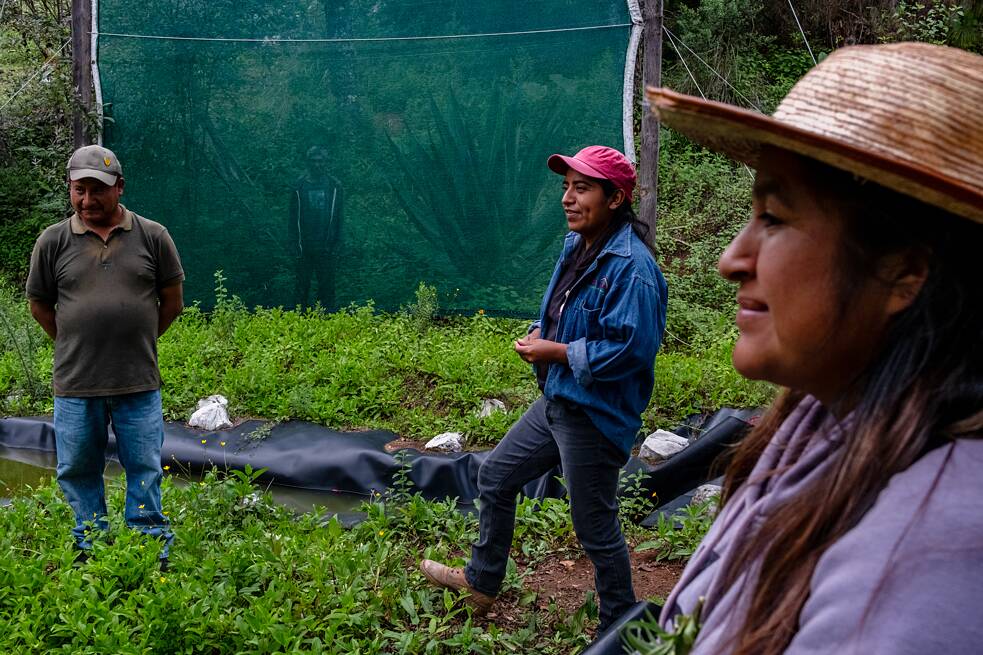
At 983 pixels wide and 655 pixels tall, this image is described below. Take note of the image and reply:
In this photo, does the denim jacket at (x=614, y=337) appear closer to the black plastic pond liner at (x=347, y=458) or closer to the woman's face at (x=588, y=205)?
the woman's face at (x=588, y=205)

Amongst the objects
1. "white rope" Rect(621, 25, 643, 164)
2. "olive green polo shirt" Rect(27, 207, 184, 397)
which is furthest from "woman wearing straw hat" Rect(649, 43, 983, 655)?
"white rope" Rect(621, 25, 643, 164)

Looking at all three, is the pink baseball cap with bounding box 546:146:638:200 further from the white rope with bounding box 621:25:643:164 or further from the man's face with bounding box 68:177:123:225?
the white rope with bounding box 621:25:643:164

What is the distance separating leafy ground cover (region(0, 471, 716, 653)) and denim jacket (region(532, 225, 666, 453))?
3.20ft

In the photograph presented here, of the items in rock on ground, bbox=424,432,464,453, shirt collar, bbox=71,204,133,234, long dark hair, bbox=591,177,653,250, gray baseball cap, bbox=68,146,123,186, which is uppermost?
long dark hair, bbox=591,177,653,250

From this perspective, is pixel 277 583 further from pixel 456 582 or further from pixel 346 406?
pixel 346 406

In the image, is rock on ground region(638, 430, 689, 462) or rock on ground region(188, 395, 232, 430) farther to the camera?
rock on ground region(188, 395, 232, 430)

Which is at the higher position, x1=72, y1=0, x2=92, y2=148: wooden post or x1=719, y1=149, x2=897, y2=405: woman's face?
x1=719, y1=149, x2=897, y2=405: woman's face

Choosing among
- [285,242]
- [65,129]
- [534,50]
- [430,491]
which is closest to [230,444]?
[430,491]

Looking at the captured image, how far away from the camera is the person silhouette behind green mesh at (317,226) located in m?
8.59

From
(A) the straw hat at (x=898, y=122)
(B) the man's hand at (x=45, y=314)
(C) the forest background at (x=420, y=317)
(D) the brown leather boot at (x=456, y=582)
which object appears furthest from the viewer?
(C) the forest background at (x=420, y=317)

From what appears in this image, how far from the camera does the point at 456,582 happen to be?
399cm

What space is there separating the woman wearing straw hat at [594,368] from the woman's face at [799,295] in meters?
2.24

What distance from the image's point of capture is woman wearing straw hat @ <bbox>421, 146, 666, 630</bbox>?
346cm

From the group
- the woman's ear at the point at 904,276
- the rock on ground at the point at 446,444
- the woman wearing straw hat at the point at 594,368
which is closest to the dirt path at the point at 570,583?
the woman wearing straw hat at the point at 594,368
